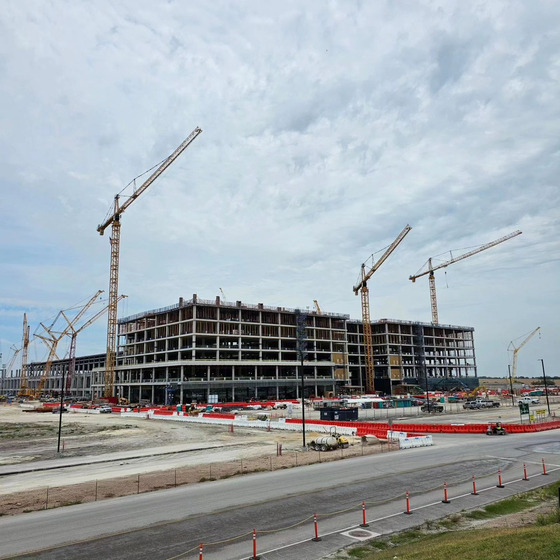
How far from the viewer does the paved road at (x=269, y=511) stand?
701 inches

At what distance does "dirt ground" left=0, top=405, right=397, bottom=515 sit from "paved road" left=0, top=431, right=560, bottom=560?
2672mm

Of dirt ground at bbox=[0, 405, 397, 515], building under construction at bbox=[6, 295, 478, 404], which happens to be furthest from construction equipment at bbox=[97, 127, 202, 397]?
dirt ground at bbox=[0, 405, 397, 515]

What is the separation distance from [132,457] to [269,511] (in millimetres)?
24324

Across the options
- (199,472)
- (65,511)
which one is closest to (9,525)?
(65,511)

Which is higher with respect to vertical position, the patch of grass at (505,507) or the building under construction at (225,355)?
the building under construction at (225,355)

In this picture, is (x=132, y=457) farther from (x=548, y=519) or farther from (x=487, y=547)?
(x=487, y=547)

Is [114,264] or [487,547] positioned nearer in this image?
[487,547]

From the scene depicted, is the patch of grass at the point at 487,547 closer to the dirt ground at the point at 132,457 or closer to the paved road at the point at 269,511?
the paved road at the point at 269,511

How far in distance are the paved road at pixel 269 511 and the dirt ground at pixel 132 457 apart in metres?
2.67

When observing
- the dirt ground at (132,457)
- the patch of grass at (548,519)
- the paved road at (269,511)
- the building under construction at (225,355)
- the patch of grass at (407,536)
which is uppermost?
the building under construction at (225,355)

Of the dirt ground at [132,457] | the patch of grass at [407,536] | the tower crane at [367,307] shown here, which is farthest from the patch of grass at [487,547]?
the tower crane at [367,307]

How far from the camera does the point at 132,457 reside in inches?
1678

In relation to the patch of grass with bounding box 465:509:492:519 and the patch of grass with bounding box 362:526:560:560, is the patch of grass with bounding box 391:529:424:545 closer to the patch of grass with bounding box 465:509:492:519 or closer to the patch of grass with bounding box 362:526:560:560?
the patch of grass with bounding box 362:526:560:560

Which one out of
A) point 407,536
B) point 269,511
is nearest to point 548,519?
point 407,536
